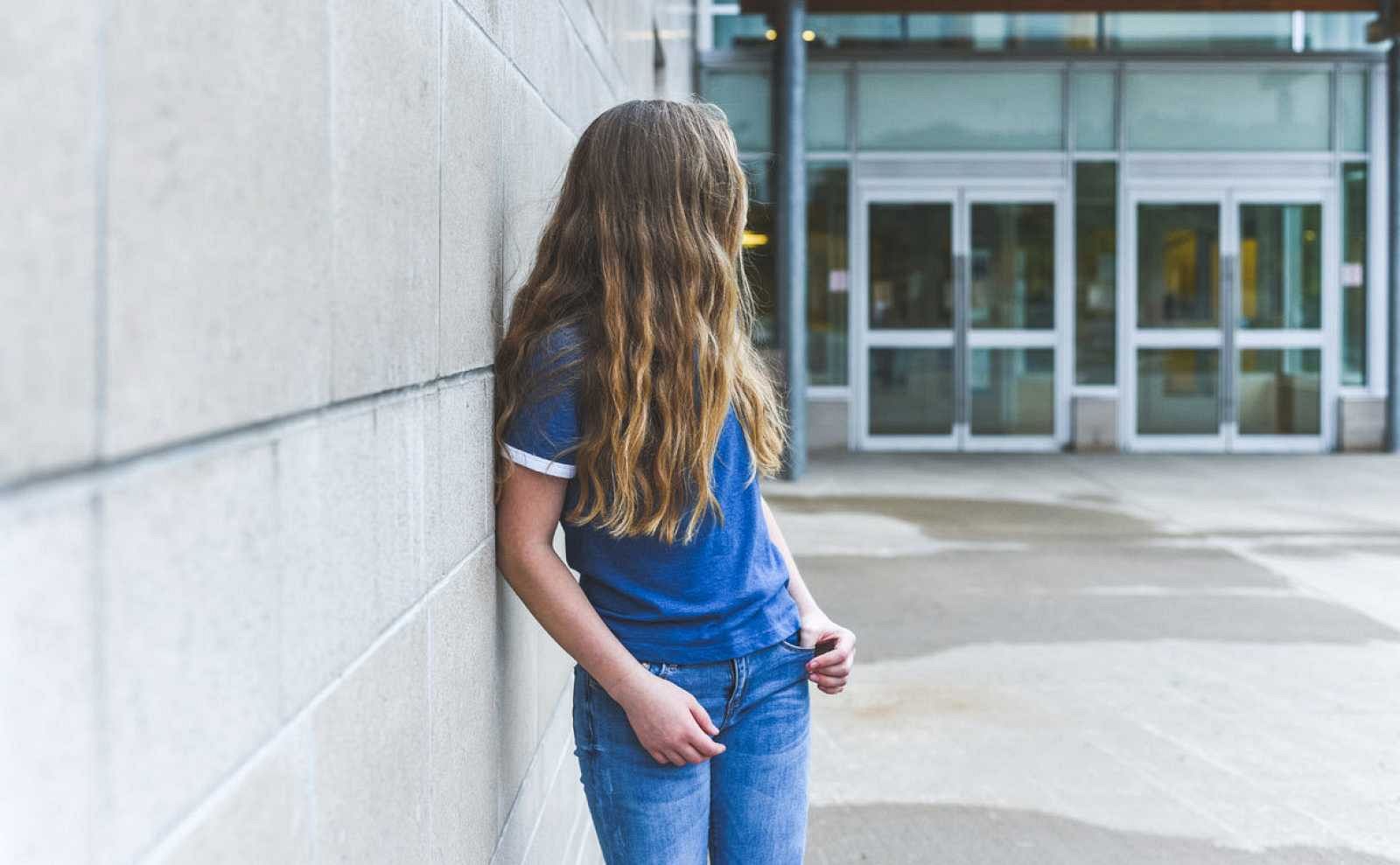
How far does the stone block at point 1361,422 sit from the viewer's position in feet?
51.2

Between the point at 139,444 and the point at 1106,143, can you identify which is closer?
the point at 139,444

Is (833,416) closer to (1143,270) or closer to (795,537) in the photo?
(1143,270)

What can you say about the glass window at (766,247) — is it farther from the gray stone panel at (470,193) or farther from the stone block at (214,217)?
the stone block at (214,217)

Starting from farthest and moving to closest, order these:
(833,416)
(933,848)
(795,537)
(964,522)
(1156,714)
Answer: (833,416) → (964,522) → (795,537) → (1156,714) → (933,848)

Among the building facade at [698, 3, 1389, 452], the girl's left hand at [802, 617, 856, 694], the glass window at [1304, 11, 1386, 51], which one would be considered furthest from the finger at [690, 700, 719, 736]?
the glass window at [1304, 11, 1386, 51]

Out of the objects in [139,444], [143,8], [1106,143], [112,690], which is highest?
[1106,143]

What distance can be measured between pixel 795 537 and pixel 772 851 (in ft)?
24.1

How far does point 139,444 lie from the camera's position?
867 millimetres

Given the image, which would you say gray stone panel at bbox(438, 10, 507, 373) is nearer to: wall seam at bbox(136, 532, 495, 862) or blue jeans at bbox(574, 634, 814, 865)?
wall seam at bbox(136, 532, 495, 862)

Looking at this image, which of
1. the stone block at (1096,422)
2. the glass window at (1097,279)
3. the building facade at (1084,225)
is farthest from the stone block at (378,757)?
the glass window at (1097,279)

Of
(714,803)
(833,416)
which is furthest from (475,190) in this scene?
(833,416)

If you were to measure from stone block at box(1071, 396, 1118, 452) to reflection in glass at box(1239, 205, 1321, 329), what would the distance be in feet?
6.03

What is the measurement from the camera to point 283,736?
1.14 metres

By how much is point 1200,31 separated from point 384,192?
16.0m
